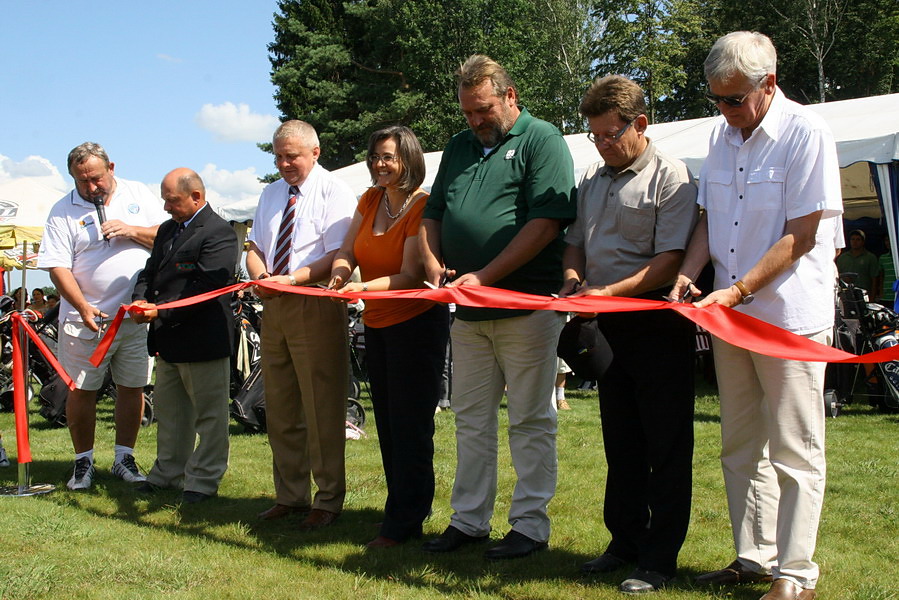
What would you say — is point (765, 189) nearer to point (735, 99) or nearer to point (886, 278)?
point (735, 99)

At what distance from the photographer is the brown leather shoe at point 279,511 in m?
4.77

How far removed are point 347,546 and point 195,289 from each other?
1.91 meters

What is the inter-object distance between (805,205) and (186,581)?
297 centimetres

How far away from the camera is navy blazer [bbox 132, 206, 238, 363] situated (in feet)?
16.9

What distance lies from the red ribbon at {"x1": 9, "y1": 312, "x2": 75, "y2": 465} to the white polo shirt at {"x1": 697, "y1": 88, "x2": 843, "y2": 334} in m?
4.14

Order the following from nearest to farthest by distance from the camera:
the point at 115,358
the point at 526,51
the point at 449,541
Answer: the point at 449,541, the point at 115,358, the point at 526,51

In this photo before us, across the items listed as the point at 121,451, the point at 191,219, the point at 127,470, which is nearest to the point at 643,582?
the point at 191,219

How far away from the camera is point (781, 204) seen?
3.10 m

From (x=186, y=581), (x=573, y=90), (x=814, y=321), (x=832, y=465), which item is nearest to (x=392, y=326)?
(x=186, y=581)

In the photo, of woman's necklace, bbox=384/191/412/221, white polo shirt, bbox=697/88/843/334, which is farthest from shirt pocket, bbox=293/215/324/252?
white polo shirt, bbox=697/88/843/334

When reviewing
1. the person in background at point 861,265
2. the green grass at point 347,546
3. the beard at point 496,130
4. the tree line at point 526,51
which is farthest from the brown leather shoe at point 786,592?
the tree line at point 526,51

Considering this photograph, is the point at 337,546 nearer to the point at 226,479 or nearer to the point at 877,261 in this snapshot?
the point at 226,479

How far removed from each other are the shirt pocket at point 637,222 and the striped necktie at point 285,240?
6.48 feet

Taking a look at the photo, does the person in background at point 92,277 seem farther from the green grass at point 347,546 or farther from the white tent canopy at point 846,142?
the white tent canopy at point 846,142
